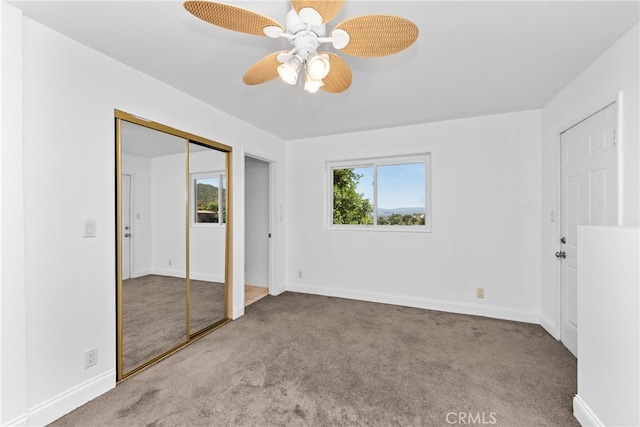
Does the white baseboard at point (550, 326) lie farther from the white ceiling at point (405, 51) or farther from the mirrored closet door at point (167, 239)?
the mirrored closet door at point (167, 239)

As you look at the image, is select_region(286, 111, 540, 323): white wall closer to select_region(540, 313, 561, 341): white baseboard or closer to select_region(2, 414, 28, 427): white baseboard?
select_region(540, 313, 561, 341): white baseboard

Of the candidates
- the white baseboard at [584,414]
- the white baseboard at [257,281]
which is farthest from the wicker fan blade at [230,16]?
the white baseboard at [257,281]

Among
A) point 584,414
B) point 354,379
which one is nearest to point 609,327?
point 584,414

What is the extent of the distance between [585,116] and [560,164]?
0.59 metres

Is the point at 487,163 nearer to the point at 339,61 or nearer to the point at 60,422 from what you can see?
the point at 339,61

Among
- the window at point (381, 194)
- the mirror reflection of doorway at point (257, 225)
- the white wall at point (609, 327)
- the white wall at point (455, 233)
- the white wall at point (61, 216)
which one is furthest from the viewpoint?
the mirror reflection of doorway at point (257, 225)

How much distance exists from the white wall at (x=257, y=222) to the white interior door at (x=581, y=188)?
146 inches

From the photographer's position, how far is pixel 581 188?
2.30 m

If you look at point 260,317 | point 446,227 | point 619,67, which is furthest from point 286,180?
point 619,67

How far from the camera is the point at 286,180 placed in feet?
14.1

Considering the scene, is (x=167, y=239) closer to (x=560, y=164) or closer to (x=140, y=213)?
(x=140, y=213)

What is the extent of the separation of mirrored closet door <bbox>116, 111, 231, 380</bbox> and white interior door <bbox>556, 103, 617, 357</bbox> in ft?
11.0

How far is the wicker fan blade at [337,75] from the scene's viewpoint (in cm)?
144

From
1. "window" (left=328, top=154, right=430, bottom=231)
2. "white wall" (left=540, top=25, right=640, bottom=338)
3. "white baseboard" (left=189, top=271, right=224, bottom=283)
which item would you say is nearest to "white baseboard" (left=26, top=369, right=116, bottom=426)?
"white baseboard" (left=189, top=271, right=224, bottom=283)
